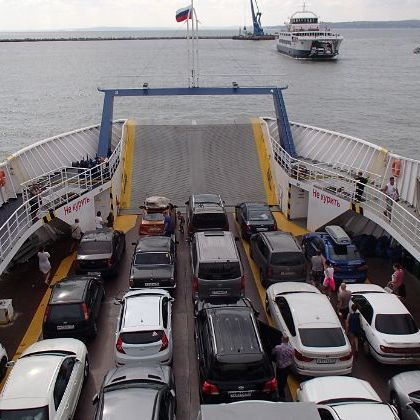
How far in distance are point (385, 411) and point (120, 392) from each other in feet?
14.0

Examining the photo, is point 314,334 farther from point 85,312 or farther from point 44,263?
point 44,263

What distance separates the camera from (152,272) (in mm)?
14055

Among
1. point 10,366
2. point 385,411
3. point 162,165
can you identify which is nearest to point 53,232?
point 162,165

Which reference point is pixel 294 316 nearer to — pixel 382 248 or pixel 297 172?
pixel 382 248

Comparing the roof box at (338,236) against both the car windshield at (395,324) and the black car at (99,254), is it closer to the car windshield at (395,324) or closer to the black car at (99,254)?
the car windshield at (395,324)

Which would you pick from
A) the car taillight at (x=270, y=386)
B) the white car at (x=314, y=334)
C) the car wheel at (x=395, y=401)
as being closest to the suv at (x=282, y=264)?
the white car at (x=314, y=334)

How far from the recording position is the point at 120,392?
8523 mm

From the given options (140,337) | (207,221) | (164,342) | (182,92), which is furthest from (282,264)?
(182,92)

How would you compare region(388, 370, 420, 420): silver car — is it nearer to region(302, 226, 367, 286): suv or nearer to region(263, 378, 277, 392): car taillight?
region(263, 378, 277, 392): car taillight

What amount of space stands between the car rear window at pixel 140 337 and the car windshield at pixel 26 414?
248cm

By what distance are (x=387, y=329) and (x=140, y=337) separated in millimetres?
5289

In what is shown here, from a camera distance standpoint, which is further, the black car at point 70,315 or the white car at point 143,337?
the black car at point 70,315

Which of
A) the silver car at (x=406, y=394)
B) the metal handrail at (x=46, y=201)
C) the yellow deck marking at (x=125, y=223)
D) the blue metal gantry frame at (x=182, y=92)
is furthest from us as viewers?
the blue metal gantry frame at (x=182, y=92)

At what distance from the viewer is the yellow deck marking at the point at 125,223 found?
1956 centimetres
